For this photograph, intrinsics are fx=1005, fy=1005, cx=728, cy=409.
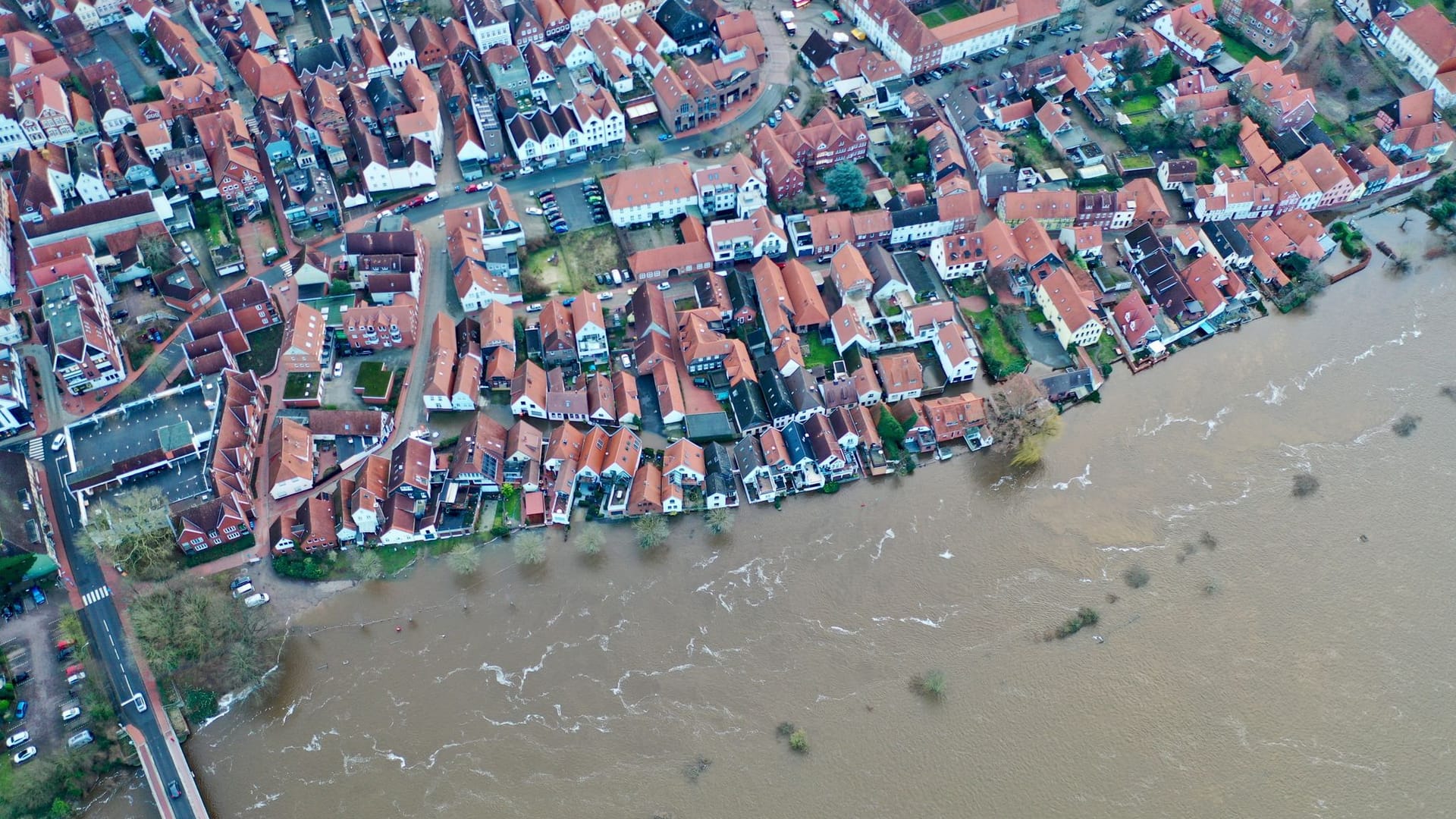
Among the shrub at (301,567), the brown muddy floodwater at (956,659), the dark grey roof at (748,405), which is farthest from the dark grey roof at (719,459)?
the shrub at (301,567)

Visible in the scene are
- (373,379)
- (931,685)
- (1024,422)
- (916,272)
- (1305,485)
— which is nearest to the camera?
(931,685)

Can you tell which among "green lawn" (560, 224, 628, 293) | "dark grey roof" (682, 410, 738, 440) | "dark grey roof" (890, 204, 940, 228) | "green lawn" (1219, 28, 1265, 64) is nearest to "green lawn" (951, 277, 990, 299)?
"dark grey roof" (890, 204, 940, 228)

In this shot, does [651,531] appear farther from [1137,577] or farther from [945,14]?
[945,14]

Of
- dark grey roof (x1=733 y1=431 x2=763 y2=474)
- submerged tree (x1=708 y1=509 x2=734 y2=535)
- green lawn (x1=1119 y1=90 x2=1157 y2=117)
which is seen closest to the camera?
submerged tree (x1=708 y1=509 x2=734 y2=535)

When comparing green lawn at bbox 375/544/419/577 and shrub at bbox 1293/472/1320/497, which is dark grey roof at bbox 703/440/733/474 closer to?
green lawn at bbox 375/544/419/577

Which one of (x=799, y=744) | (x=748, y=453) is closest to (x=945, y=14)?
(x=748, y=453)

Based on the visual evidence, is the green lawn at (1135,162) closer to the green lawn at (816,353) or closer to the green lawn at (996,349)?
the green lawn at (996,349)
